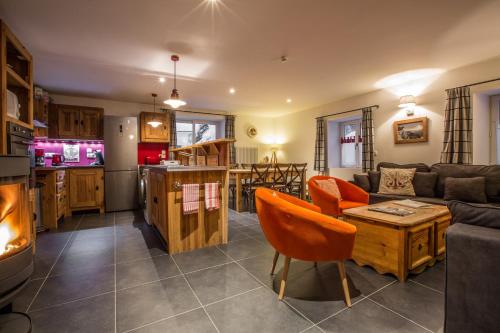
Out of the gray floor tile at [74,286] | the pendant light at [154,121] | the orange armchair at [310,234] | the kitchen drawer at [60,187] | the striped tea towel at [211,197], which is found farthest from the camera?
the pendant light at [154,121]

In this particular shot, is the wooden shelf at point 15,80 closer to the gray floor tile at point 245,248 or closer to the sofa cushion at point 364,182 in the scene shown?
the gray floor tile at point 245,248

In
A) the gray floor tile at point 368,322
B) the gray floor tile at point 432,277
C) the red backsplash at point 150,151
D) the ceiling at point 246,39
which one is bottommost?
the gray floor tile at point 368,322

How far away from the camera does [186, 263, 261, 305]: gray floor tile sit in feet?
5.90

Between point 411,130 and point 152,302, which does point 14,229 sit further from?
point 411,130

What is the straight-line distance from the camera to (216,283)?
6.44 feet

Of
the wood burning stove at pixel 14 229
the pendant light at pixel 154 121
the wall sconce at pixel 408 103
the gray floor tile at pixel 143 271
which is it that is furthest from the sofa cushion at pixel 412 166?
the wood burning stove at pixel 14 229

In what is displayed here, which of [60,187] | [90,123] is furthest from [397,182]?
[90,123]

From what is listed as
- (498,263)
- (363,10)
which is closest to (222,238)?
(498,263)

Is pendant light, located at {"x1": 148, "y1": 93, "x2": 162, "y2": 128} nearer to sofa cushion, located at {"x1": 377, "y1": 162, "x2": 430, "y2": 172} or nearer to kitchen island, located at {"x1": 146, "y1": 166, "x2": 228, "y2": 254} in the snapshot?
kitchen island, located at {"x1": 146, "y1": 166, "x2": 228, "y2": 254}

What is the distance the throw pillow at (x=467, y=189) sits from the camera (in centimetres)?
308

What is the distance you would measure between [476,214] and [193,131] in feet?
21.0

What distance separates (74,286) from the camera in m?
1.93

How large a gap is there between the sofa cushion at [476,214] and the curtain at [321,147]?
15.8 ft

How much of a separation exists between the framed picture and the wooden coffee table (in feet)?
7.76
